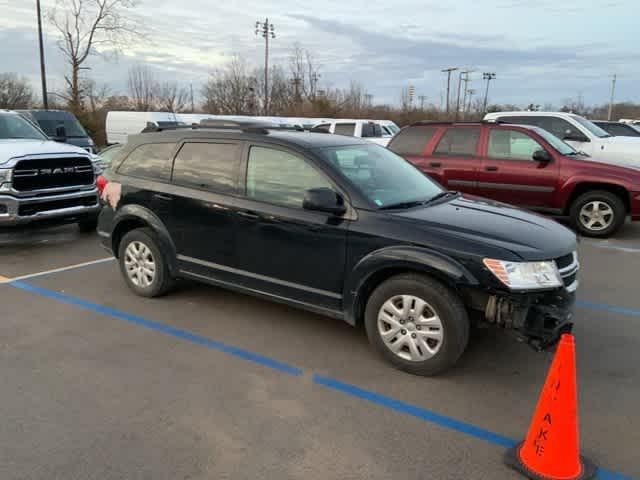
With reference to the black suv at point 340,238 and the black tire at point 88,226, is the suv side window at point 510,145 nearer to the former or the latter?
the black suv at point 340,238

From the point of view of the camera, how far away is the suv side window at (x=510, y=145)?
8.62 meters

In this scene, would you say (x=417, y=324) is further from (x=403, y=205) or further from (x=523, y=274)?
(x=403, y=205)

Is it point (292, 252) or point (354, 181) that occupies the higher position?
point (354, 181)

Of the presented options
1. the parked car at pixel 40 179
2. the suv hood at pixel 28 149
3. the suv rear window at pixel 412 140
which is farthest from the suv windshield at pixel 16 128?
the suv rear window at pixel 412 140

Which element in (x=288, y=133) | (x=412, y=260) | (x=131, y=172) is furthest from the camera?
(x=131, y=172)

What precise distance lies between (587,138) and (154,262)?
9812 millimetres

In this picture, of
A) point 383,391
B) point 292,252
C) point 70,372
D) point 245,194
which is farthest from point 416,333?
point 70,372

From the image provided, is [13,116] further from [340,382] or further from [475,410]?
[475,410]

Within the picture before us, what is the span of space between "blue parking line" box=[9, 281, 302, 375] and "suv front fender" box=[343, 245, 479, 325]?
2.21 feet

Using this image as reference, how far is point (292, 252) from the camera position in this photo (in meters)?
4.21

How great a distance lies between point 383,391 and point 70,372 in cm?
228

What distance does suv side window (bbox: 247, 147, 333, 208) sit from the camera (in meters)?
4.21

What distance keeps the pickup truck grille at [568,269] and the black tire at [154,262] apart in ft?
11.7

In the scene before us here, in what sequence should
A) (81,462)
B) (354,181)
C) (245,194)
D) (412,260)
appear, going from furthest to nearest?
(245,194)
(354,181)
(412,260)
(81,462)
